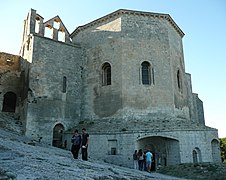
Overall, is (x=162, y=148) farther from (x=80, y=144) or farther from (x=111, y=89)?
(x=80, y=144)

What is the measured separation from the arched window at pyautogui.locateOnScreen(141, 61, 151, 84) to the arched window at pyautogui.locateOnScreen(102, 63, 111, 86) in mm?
2852

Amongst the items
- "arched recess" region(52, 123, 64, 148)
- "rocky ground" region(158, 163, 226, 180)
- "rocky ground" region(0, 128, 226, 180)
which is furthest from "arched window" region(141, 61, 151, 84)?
"rocky ground" region(0, 128, 226, 180)

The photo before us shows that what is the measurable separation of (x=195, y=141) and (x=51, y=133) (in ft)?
35.6

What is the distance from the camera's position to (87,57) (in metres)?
22.0

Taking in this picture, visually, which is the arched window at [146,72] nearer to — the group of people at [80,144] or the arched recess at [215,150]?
the arched recess at [215,150]

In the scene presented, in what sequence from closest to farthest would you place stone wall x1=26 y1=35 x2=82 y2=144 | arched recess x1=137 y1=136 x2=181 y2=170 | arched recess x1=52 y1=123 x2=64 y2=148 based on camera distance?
arched recess x1=137 y1=136 x2=181 y2=170, stone wall x1=26 y1=35 x2=82 y2=144, arched recess x1=52 y1=123 x2=64 y2=148

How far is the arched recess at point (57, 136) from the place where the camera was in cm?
1927

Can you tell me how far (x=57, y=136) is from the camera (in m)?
19.4

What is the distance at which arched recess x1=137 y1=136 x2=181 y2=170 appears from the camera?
1612cm

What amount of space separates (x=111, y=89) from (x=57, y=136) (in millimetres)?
5877

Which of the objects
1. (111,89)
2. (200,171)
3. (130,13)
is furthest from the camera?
(130,13)

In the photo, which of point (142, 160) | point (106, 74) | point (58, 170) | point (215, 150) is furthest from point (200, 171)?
point (106, 74)

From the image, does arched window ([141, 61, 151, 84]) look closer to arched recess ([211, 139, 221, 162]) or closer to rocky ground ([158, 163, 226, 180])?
arched recess ([211, 139, 221, 162])

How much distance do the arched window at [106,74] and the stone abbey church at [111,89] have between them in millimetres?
88
